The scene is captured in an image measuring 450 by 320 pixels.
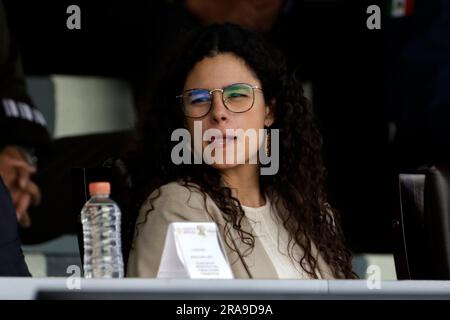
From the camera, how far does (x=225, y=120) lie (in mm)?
2596

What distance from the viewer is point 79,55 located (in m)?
4.43

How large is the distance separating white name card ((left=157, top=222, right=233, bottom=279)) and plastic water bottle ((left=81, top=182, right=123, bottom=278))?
322mm

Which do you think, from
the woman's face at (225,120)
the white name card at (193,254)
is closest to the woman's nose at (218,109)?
the woman's face at (225,120)

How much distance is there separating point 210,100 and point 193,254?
0.66 meters

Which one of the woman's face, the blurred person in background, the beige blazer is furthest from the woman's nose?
the blurred person in background

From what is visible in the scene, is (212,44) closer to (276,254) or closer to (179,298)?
(276,254)

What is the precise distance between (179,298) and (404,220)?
3.65 ft

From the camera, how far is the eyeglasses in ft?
8.59

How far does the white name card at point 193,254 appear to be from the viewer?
6.68ft

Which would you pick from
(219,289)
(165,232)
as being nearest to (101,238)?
(165,232)

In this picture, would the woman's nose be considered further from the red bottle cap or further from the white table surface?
the white table surface

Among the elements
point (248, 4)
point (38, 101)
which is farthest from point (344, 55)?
point (38, 101)

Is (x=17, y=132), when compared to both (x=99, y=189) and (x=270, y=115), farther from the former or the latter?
(x=99, y=189)

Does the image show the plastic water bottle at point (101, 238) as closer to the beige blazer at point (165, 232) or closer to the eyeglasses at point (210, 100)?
the beige blazer at point (165, 232)
